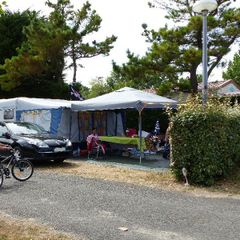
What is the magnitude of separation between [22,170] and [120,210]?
3.87 metres

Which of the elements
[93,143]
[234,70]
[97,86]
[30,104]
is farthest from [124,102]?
[97,86]

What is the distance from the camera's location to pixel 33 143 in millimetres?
13078

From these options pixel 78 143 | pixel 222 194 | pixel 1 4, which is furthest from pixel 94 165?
pixel 1 4

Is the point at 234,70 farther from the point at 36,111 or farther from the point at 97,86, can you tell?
the point at 36,111

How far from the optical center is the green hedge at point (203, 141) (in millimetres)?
Result: 9867

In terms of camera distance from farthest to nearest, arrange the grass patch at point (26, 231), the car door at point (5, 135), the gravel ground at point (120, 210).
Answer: the car door at point (5, 135), the gravel ground at point (120, 210), the grass patch at point (26, 231)

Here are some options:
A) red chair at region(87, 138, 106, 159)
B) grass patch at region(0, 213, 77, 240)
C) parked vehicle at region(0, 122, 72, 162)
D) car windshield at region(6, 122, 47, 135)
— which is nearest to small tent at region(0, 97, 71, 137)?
red chair at region(87, 138, 106, 159)

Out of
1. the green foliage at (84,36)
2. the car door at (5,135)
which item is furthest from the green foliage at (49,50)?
the car door at (5,135)

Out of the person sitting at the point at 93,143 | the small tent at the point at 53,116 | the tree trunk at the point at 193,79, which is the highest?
the tree trunk at the point at 193,79

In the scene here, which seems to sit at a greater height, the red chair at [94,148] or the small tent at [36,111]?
the small tent at [36,111]

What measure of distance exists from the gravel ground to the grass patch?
0.21 metres

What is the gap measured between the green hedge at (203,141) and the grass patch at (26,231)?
4.53m

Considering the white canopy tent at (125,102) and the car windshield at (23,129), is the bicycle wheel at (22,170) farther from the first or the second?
the white canopy tent at (125,102)

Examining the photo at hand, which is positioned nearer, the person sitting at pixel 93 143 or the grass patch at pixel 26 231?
the grass patch at pixel 26 231
